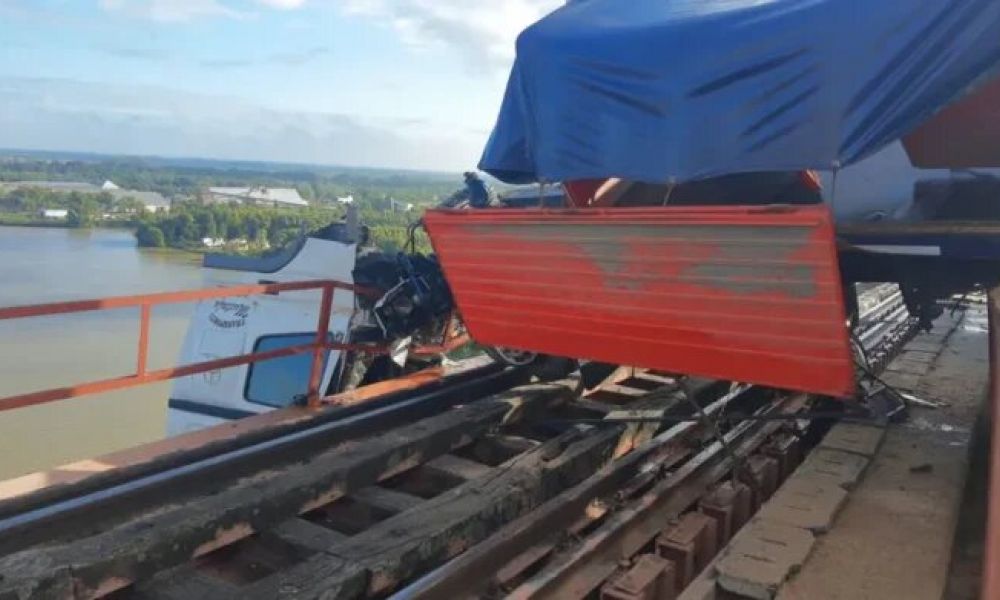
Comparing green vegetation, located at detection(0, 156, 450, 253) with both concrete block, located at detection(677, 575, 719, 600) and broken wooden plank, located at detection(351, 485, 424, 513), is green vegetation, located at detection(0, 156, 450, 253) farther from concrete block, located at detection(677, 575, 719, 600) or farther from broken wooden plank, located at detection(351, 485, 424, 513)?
concrete block, located at detection(677, 575, 719, 600)

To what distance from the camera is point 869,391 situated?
18.2 ft

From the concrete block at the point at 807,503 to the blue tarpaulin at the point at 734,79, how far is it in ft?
4.93

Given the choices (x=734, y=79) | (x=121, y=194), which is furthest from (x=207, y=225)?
(x=734, y=79)

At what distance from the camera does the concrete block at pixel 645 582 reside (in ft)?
9.75

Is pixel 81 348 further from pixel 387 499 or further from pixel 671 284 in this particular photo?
pixel 671 284

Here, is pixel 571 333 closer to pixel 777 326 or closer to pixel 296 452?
pixel 777 326

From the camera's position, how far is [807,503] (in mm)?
3654

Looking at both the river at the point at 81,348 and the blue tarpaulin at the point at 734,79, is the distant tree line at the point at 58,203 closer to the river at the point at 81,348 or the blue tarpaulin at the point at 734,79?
the river at the point at 81,348

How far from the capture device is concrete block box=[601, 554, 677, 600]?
297 centimetres

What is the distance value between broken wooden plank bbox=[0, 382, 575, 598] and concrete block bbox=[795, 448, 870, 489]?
1838 mm

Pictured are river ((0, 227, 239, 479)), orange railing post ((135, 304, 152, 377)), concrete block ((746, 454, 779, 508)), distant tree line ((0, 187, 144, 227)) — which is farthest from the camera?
distant tree line ((0, 187, 144, 227))

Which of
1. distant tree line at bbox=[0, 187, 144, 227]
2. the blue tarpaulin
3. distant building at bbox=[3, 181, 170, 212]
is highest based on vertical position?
the blue tarpaulin

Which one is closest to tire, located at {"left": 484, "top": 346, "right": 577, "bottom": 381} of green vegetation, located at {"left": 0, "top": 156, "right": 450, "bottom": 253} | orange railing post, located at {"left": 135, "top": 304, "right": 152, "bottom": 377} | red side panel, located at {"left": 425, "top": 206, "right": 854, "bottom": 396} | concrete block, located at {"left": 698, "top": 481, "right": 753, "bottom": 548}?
red side panel, located at {"left": 425, "top": 206, "right": 854, "bottom": 396}

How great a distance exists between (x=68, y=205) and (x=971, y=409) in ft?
184
